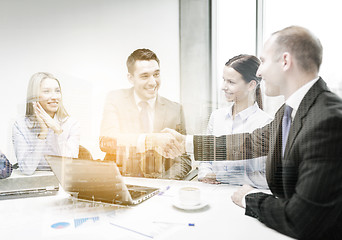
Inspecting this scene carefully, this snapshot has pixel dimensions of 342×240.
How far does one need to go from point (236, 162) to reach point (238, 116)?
1.01ft

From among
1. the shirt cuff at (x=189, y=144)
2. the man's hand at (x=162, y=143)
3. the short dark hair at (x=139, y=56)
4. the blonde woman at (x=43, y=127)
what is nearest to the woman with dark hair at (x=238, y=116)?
the shirt cuff at (x=189, y=144)

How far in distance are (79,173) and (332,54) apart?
1402 mm

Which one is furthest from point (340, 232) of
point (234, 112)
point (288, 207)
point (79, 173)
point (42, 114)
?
point (42, 114)

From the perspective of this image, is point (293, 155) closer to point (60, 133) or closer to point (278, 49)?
point (278, 49)

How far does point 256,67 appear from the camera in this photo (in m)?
1.49

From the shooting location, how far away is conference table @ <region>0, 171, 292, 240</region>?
87 cm

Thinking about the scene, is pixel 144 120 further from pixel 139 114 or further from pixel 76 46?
pixel 76 46

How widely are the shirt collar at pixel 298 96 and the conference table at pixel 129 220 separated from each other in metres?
0.50

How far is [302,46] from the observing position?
3.49 ft

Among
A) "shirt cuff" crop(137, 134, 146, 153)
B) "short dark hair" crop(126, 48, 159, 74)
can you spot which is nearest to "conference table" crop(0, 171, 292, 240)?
"shirt cuff" crop(137, 134, 146, 153)

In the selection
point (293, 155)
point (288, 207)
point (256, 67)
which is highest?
point (256, 67)

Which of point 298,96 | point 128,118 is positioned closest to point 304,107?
point 298,96

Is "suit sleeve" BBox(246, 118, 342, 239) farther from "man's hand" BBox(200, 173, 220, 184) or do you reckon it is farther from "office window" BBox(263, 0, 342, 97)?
"man's hand" BBox(200, 173, 220, 184)

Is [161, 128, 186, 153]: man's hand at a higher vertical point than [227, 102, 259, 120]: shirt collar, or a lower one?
lower
